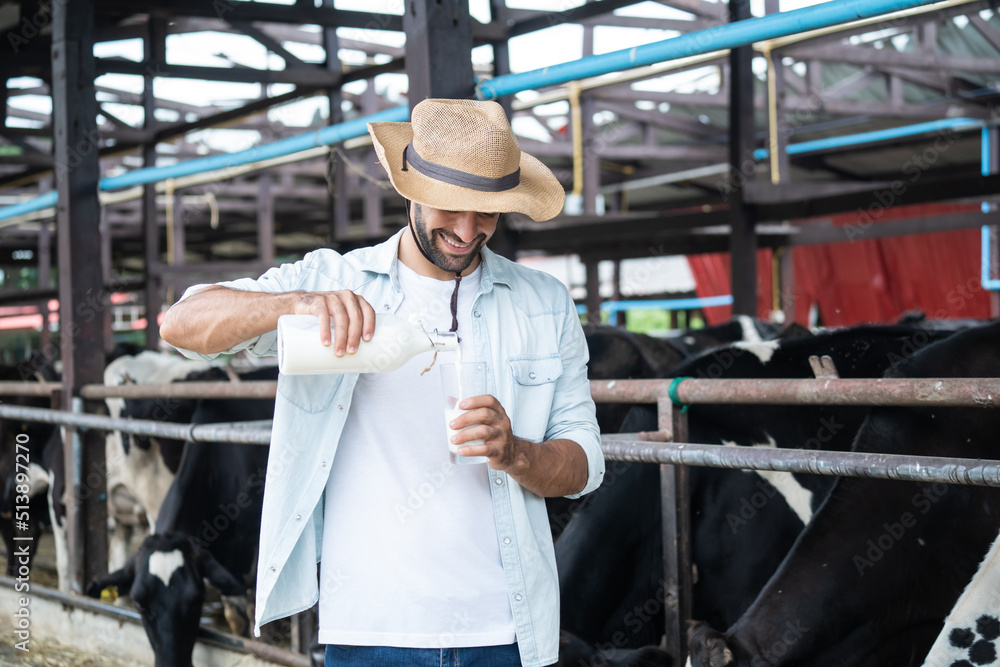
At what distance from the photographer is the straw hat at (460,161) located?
1729mm

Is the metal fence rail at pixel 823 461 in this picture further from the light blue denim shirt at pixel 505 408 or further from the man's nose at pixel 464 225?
the man's nose at pixel 464 225

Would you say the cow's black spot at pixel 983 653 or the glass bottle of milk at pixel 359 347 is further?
the cow's black spot at pixel 983 653

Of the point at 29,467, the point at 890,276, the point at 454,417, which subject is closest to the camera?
the point at 454,417

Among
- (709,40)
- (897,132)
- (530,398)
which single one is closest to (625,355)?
(709,40)

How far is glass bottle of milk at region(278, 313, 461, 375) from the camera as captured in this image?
5.12ft

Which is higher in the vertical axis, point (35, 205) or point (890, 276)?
point (35, 205)

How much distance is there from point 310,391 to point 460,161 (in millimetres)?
516

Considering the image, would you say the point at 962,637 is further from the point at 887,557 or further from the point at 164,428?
the point at 164,428

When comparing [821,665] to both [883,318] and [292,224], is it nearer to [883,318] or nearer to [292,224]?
[883,318]

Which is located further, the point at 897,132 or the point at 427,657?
the point at 897,132

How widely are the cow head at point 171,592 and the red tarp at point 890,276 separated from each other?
6706 mm

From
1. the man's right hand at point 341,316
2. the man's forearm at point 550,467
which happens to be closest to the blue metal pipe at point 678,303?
the man's forearm at point 550,467

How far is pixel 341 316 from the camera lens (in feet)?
5.02

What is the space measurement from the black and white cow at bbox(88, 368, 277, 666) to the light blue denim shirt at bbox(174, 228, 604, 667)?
2231 millimetres
